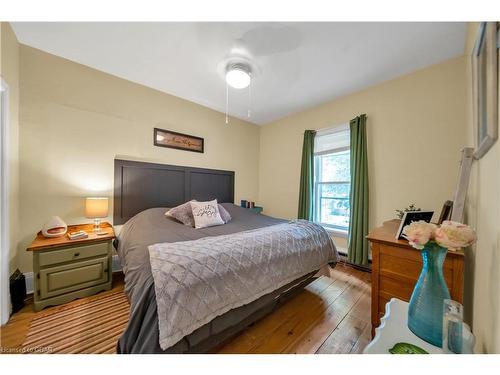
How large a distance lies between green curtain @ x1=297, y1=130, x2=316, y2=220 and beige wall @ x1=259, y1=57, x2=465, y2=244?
0.31 metres

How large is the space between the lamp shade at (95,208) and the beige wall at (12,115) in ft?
1.69

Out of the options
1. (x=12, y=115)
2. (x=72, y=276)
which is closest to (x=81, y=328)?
(x=72, y=276)

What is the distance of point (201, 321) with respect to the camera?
3.30ft

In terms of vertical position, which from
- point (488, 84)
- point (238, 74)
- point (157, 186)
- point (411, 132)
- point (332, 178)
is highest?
point (238, 74)

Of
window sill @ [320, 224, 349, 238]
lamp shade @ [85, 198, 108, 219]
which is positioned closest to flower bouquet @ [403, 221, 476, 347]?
window sill @ [320, 224, 349, 238]

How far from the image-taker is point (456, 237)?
64 cm

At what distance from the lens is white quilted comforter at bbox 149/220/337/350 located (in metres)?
0.93

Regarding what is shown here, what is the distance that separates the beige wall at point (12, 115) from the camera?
59.2 inches

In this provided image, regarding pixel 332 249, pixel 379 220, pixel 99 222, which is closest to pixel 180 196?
pixel 99 222

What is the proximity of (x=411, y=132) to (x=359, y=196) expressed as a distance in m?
0.98

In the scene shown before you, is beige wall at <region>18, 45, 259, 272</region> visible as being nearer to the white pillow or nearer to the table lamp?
the table lamp

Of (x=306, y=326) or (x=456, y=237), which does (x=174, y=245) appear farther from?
(x=456, y=237)

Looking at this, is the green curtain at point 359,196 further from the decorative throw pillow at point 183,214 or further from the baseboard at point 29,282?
the baseboard at point 29,282
